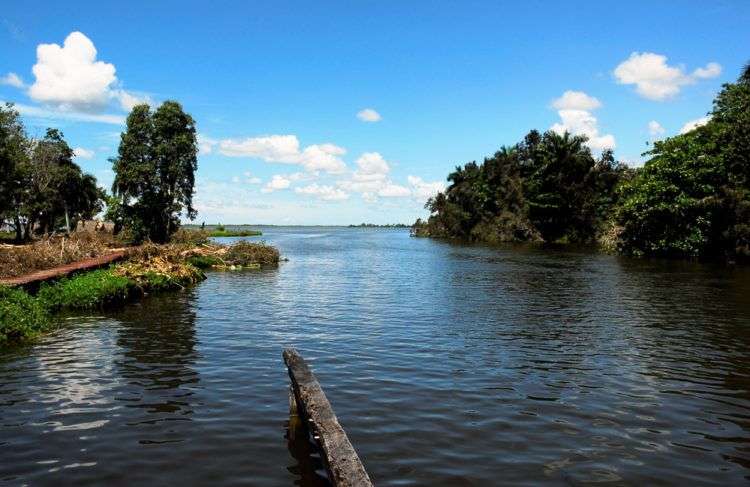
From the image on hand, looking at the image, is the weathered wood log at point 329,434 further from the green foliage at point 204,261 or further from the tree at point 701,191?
the tree at point 701,191

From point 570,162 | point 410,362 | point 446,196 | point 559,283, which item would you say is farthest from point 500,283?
point 446,196

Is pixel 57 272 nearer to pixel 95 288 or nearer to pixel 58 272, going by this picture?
pixel 58 272

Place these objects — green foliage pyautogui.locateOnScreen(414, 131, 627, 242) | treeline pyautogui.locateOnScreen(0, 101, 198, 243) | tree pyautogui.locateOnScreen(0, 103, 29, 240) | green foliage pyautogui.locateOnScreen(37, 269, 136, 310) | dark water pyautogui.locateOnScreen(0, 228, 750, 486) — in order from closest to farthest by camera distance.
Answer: dark water pyautogui.locateOnScreen(0, 228, 750, 486) → green foliage pyautogui.locateOnScreen(37, 269, 136, 310) → tree pyautogui.locateOnScreen(0, 103, 29, 240) → treeline pyautogui.locateOnScreen(0, 101, 198, 243) → green foliage pyautogui.locateOnScreen(414, 131, 627, 242)

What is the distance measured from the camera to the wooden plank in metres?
20.5

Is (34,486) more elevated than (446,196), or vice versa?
(446,196)

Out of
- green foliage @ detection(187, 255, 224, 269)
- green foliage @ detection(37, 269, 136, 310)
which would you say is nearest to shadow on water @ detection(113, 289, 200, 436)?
green foliage @ detection(37, 269, 136, 310)

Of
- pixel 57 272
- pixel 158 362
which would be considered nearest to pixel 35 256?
pixel 57 272

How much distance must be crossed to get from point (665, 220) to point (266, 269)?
38.3m

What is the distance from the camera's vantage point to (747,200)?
1756 inches

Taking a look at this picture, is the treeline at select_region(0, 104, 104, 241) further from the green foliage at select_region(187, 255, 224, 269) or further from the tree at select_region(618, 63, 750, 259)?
the tree at select_region(618, 63, 750, 259)

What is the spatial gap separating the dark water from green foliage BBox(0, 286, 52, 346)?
926mm

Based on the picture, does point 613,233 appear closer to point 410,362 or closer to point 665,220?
point 665,220

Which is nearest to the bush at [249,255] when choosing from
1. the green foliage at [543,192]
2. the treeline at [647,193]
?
the treeline at [647,193]

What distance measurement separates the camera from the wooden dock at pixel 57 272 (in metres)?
20.5
